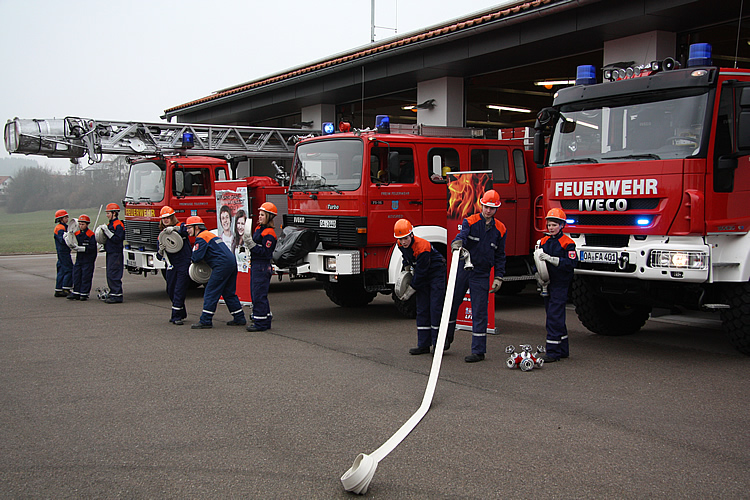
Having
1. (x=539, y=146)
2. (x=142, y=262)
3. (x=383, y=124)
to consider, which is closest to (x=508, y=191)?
(x=383, y=124)

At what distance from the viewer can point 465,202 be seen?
977 centimetres

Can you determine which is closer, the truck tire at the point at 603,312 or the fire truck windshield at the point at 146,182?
the truck tire at the point at 603,312

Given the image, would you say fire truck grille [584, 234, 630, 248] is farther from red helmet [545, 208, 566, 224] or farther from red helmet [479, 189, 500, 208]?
red helmet [479, 189, 500, 208]

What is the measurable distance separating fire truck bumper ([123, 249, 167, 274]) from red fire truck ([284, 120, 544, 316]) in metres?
3.60

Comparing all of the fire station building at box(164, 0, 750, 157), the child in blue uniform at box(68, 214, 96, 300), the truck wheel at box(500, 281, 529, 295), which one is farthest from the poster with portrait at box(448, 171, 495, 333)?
the child in blue uniform at box(68, 214, 96, 300)

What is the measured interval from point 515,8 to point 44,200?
3314 centimetres

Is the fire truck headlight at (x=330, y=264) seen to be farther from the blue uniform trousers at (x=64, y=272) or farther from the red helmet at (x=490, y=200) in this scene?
the blue uniform trousers at (x=64, y=272)

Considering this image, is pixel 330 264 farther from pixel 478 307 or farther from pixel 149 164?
pixel 149 164

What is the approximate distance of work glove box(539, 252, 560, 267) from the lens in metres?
7.94

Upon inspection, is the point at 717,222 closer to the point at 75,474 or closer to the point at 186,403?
the point at 186,403

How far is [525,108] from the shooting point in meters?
18.1

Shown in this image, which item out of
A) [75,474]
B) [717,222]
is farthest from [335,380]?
[717,222]

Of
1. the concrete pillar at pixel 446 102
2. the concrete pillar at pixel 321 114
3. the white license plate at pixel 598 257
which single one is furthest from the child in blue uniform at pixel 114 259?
the concrete pillar at pixel 321 114

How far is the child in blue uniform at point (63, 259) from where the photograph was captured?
47.8 ft
